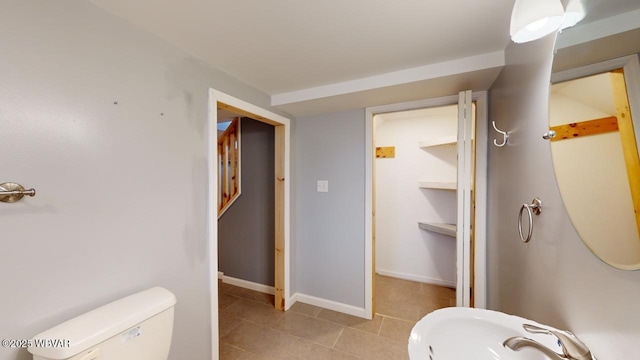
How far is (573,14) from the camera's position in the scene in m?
0.72

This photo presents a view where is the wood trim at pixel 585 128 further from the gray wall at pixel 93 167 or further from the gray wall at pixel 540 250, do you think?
the gray wall at pixel 93 167

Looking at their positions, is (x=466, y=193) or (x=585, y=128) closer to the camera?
(x=585, y=128)

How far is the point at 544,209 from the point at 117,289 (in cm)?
198

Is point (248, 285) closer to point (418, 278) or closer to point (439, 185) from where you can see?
point (418, 278)

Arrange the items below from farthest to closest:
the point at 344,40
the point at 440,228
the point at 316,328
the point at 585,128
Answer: the point at 440,228 < the point at 316,328 < the point at 344,40 < the point at 585,128

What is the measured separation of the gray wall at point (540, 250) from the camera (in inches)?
23.7

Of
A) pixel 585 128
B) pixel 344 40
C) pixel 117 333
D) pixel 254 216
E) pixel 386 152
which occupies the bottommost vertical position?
pixel 117 333

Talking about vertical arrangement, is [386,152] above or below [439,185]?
above

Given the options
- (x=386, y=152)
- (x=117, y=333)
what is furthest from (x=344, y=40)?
(x=386, y=152)

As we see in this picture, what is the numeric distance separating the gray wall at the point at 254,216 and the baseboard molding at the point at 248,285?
0.14ft

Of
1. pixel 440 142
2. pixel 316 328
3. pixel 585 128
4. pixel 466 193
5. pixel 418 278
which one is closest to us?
pixel 585 128

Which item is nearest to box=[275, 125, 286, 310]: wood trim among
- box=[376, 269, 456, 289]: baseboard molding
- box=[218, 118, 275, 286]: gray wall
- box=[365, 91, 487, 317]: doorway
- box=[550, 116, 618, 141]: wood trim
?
box=[218, 118, 275, 286]: gray wall

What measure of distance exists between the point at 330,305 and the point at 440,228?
64.8 inches

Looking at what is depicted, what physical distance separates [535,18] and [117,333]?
6.25 ft
